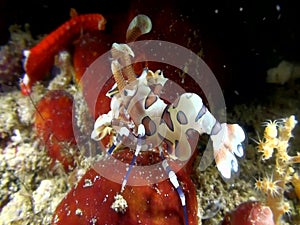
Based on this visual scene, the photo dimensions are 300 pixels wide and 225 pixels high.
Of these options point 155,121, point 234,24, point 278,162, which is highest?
point 234,24

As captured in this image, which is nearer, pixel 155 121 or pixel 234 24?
pixel 155 121

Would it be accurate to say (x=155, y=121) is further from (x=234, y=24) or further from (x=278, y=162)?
(x=234, y=24)

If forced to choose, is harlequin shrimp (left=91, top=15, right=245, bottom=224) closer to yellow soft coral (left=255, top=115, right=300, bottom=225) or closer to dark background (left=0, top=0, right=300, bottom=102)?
yellow soft coral (left=255, top=115, right=300, bottom=225)

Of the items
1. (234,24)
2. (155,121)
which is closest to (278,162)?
(155,121)

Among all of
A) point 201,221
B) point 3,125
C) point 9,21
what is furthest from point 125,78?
point 9,21

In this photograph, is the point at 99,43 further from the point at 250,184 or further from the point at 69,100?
the point at 250,184

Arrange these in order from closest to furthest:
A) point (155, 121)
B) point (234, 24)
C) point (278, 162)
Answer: point (155, 121) < point (278, 162) < point (234, 24)
